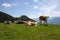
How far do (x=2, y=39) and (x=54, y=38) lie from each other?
5.08m

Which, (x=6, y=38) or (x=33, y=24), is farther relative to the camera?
(x=33, y=24)

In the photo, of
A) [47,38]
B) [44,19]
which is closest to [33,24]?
[44,19]

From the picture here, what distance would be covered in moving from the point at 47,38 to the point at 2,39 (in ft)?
14.4

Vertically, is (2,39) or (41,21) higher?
(41,21)

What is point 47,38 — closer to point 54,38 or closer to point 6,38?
point 54,38

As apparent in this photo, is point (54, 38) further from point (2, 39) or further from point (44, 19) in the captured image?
point (44, 19)

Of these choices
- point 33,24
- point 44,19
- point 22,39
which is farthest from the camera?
point 44,19

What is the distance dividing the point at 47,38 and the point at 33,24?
13.1 meters

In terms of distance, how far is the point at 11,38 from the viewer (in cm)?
1792

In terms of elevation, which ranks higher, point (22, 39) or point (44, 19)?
point (44, 19)

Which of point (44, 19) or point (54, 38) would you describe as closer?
point (54, 38)

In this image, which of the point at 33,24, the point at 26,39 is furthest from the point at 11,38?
the point at 33,24

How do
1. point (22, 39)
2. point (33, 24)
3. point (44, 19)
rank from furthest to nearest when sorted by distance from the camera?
point (44, 19) < point (33, 24) < point (22, 39)

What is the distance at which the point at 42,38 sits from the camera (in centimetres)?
1783
